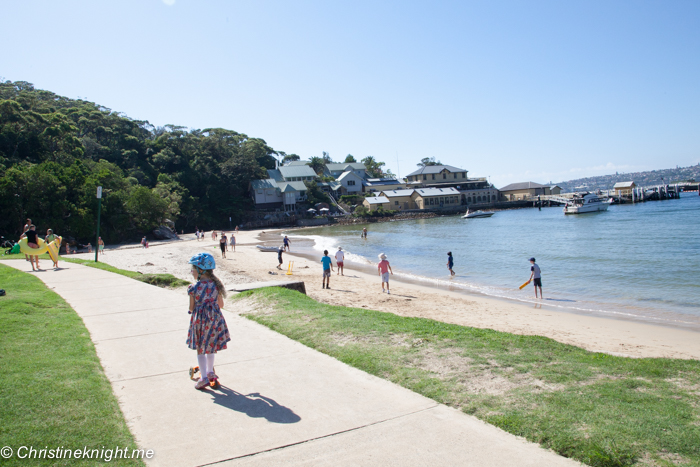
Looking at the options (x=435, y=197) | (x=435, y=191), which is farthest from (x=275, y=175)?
(x=435, y=191)

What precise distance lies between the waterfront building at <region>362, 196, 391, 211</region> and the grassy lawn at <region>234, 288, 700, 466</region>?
244 feet

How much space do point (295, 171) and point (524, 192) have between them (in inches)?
2344

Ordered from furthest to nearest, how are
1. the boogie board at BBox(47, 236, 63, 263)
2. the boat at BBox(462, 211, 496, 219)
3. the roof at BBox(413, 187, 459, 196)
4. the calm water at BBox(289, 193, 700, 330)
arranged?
the roof at BBox(413, 187, 459, 196) < the boat at BBox(462, 211, 496, 219) < the calm water at BBox(289, 193, 700, 330) < the boogie board at BBox(47, 236, 63, 263)

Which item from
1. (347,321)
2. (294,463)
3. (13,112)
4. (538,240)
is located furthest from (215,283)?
(13,112)

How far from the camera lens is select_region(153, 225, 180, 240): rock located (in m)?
48.1

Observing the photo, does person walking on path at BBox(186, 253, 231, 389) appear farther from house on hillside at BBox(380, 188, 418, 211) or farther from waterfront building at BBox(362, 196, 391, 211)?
house on hillside at BBox(380, 188, 418, 211)

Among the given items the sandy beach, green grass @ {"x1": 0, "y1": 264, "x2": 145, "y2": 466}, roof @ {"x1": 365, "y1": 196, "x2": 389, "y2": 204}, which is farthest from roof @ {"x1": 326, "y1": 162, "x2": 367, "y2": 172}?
green grass @ {"x1": 0, "y1": 264, "x2": 145, "y2": 466}

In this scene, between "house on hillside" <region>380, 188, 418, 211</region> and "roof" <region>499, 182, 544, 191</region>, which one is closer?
"house on hillside" <region>380, 188, 418, 211</region>

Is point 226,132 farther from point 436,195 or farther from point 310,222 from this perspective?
point 436,195

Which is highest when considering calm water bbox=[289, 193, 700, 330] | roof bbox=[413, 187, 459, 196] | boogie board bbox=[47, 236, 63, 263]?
roof bbox=[413, 187, 459, 196]

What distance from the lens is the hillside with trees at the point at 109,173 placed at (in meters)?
35.6

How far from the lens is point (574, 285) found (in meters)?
19.9

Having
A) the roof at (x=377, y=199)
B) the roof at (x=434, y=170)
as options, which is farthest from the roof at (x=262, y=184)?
the roof at (x=434, y=170)

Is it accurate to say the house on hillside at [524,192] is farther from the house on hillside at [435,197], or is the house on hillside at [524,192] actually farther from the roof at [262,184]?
the roof at [262,184]
